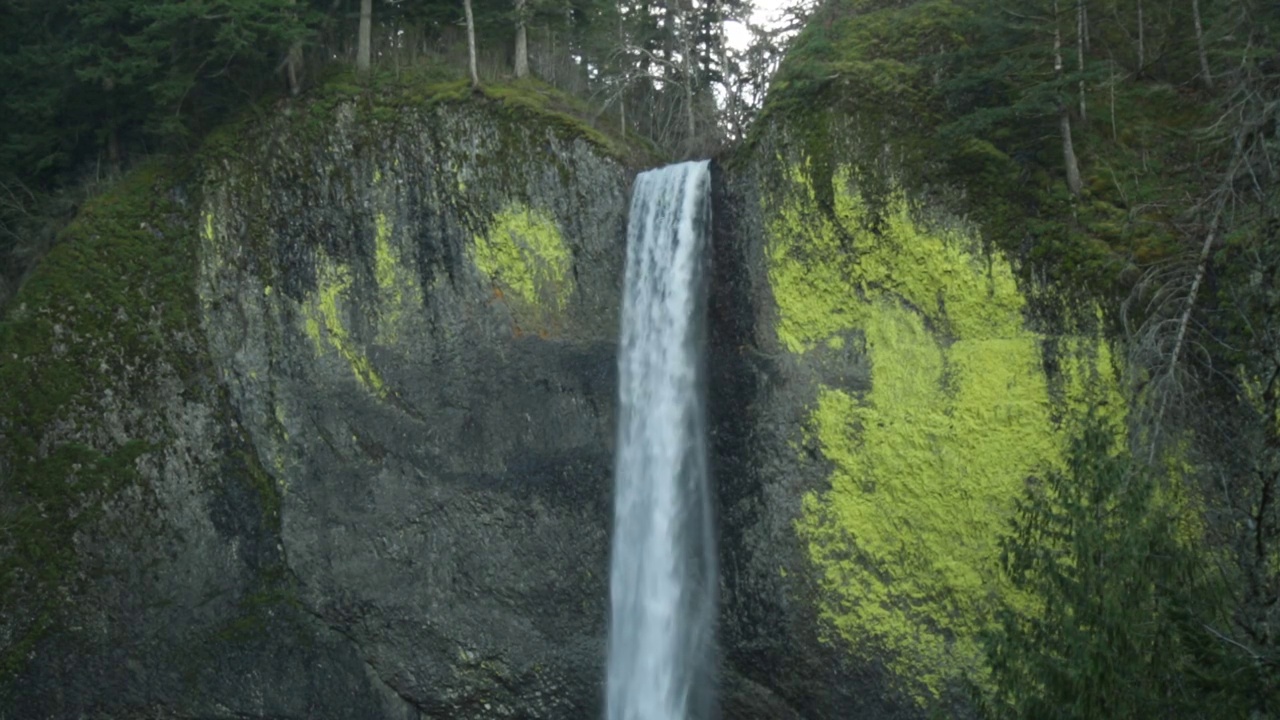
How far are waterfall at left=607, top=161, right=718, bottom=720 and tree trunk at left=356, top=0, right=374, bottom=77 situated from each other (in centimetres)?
556

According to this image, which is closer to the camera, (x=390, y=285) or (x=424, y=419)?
(x=424, y=419)

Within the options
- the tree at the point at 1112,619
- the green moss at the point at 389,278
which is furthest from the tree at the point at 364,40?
the tree at the point at 1112,619

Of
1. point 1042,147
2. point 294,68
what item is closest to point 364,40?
point 294,68

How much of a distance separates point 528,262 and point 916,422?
21.0 ft

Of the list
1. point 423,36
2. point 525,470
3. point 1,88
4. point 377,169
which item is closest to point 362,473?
Answer: point 525,470

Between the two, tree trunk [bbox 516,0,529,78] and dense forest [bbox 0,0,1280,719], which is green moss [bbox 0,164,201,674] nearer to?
dense forest [bbox 0,0,1280,719]

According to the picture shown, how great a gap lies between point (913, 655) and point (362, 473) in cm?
845

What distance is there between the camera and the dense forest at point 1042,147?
7.30 meters

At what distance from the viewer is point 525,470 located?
1650 centimetres

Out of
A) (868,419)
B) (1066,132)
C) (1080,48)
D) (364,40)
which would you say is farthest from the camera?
(364,40)

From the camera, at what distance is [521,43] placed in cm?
1944

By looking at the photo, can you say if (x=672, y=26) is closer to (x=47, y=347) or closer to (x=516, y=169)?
(x=516, y=169)

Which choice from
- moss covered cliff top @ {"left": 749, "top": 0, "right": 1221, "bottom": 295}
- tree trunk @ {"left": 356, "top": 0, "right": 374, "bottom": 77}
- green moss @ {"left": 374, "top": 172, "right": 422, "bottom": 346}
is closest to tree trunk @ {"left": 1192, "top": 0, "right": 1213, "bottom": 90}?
moss covered cliff top @ {"left": 749, "top": 0, "right": 1221, "bottom": 295}

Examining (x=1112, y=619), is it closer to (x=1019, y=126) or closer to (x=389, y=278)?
(x=1019, y=126)
